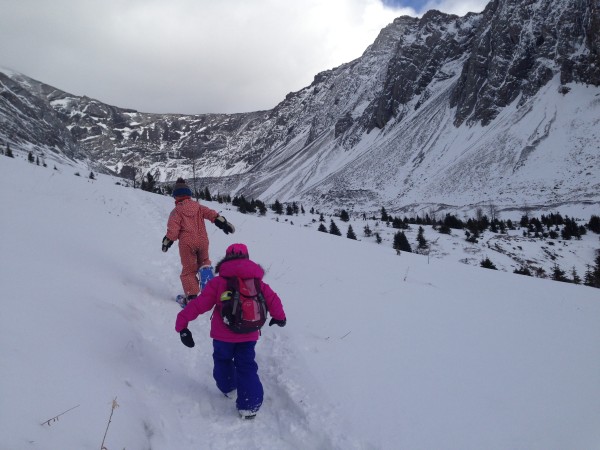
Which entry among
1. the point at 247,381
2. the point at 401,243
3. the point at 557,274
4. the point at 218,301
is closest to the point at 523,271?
the point at 557,274

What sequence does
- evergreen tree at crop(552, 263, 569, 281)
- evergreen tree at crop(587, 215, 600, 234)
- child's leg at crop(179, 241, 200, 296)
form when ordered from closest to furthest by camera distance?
child's leg at crop(179, 241, 200, 296)
evergreen tree at crop(552, 263, 569, 281)
evergreen tree at crop(587, 215, 600, 234)

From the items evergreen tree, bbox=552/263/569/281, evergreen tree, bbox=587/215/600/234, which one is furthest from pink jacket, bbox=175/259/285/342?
evergreen tree, bbox=587/215/600/234

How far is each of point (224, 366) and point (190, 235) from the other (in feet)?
8.99

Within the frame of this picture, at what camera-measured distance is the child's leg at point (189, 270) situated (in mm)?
5938

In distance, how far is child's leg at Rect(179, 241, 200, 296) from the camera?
5.94 m

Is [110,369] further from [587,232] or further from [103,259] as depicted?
[587,232]

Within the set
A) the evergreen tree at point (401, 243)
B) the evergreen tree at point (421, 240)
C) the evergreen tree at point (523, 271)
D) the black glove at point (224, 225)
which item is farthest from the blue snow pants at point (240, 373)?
the evergreen tree at point (421, 240)

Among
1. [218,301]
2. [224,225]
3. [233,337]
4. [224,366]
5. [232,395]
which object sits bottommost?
[232,395]

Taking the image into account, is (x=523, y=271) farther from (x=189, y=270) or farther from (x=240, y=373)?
(x=240, y=373)

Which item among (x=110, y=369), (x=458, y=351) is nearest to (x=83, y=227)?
(x=110, y=369)

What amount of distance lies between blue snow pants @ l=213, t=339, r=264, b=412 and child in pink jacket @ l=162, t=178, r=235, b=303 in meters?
2.25

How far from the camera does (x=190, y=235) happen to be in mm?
6043

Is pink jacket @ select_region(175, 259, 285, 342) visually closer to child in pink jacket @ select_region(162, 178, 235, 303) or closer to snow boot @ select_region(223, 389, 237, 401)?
snow boot @ select_region(223, 389, 237, 401)

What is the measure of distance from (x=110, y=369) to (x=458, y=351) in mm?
3681
